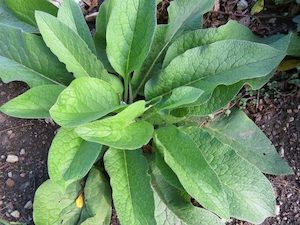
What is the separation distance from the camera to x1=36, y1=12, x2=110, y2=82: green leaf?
166cm

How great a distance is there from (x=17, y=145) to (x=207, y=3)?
0.96m

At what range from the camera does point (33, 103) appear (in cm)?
172

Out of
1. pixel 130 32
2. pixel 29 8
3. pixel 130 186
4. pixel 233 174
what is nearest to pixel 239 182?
pixel 233 174

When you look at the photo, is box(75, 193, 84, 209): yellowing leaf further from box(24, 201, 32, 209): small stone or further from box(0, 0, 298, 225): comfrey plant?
box(24, 201, 32, 209): small stone

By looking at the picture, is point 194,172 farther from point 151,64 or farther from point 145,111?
point 151,64

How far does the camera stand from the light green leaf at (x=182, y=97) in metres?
1.58

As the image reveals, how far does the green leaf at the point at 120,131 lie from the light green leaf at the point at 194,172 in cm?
9

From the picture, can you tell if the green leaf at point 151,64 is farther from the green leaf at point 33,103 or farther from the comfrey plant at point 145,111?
the green leaf at point 33,103

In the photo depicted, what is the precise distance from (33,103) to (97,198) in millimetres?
447

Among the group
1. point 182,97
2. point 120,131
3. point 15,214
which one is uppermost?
point 182,97

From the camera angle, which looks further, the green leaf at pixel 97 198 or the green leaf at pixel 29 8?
the green leaf at pixel 29 8

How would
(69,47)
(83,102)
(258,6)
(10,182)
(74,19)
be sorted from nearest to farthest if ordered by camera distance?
(83,102) < (69,47) < (74,19) < (10,182) < (258,6)

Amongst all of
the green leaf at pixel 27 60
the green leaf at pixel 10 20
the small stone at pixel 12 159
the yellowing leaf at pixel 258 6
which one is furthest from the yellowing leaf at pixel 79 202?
the yellowing leaf at pixel 258 6

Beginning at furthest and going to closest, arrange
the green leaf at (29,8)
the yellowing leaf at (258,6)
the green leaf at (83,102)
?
the yellowing leaf at (258,6) → the green leaf at (29,8) → the green leaf at (83,102)
